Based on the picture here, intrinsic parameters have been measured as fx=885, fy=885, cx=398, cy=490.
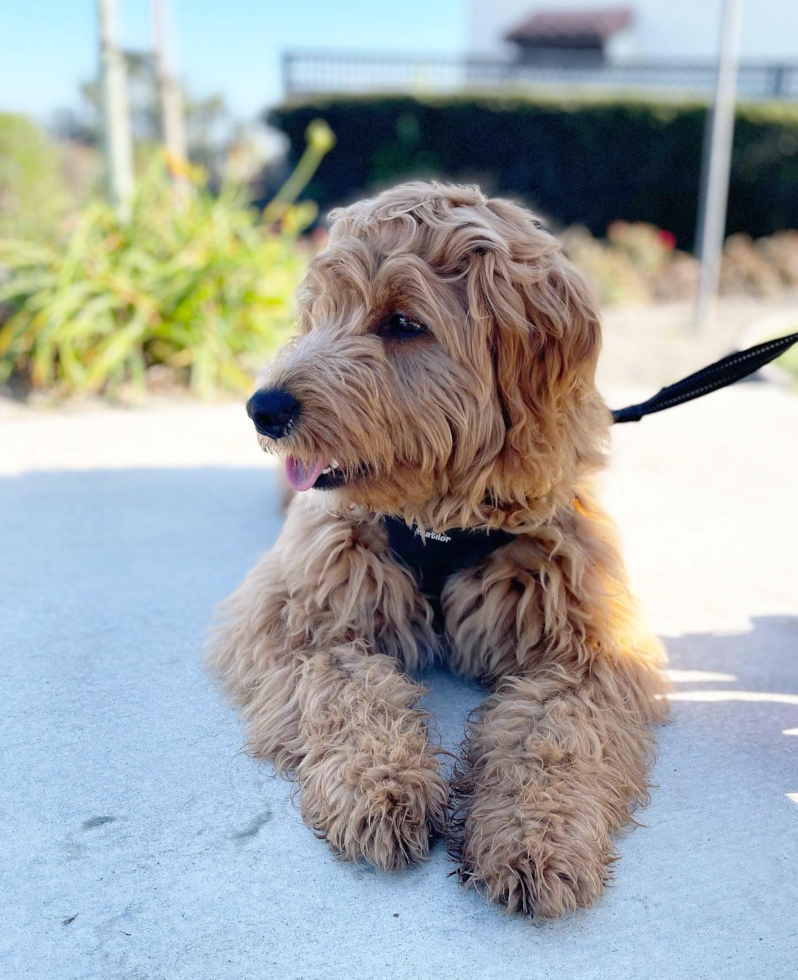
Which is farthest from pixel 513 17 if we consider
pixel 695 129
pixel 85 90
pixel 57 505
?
pixel 57 505

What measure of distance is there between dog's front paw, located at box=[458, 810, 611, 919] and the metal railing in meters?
19.5

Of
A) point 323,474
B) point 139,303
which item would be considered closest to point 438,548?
point 323,474

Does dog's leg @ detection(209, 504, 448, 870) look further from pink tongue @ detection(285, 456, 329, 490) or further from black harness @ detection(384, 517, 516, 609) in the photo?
pink tongue @ detection(285, 456, 329, 490)

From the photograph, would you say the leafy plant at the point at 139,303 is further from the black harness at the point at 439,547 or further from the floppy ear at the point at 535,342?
the floppy ear at the point at 535,342

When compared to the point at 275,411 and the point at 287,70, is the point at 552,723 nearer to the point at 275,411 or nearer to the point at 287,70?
the point at 275,411

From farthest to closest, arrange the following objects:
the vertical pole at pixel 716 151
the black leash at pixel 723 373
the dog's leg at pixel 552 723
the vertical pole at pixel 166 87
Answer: the vertical pole at pixel 716 151
the vertical pole at pixel 166 87
the black leash at pixel 723 373
the dog's leg at pixel 552 723

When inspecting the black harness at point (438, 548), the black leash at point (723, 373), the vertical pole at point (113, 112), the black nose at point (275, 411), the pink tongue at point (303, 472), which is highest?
the vertical pole at point (113, 112)

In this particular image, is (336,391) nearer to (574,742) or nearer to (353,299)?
(353,299)

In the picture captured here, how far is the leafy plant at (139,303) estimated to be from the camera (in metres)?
7.00

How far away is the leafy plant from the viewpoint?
7.00 m

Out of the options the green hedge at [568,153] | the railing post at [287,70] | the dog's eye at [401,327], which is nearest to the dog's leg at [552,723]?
the dog's eye at [401,327]

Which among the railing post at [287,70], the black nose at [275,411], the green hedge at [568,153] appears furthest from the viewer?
the railing post at [287,70]

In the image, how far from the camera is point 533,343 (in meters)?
2.58

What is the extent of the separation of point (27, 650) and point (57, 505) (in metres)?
1.75
